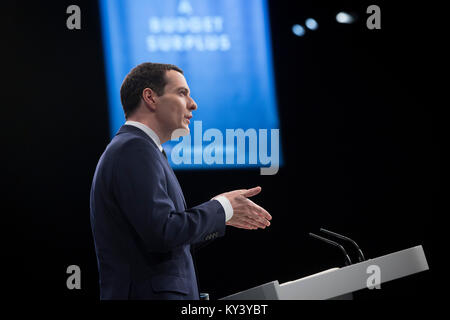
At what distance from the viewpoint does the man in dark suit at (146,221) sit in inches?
48.6

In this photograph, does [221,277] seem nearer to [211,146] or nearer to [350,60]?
[211,146]

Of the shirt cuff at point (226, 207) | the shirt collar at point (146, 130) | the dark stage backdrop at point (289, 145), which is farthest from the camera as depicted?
the dark stage backdrop at point (289, 145)

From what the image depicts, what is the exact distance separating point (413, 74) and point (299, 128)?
0.79m

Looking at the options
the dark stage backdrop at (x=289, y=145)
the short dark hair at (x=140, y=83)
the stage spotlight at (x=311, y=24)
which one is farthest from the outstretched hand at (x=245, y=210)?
the stage spotlight at (x=311, y=24)

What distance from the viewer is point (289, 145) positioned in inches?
115

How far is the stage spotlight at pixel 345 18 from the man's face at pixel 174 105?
5.55ft

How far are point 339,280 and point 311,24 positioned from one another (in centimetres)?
206

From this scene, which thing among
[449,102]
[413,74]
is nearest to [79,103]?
[413,74]

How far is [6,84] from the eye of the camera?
2.93 meters

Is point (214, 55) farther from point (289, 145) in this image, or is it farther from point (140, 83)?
point (140, 83)

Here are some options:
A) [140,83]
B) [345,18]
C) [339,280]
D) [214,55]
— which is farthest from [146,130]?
[345,18]

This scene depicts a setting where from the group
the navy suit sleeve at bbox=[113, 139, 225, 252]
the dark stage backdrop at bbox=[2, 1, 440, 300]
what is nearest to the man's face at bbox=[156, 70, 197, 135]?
the navy suit sleeve at bbox=[113, 139, 225, 252]

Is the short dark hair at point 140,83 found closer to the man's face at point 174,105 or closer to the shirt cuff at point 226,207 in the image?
the man's face at point 174,105

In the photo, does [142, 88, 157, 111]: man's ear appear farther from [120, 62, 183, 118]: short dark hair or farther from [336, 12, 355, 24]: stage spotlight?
[336, 12, 355, 24]: stage spotlight
